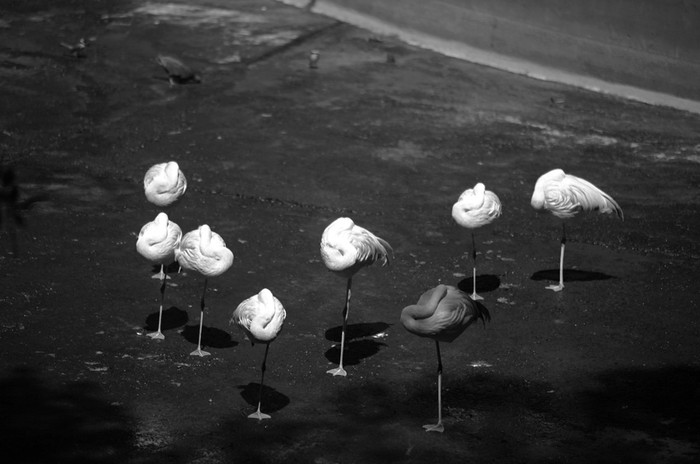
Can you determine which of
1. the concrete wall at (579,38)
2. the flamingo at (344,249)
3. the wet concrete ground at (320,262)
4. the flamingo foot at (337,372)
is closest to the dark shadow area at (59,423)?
the wet concrete ground at (320,262)

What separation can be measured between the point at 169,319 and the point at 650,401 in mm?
3960

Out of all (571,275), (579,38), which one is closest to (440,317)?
(571,275)

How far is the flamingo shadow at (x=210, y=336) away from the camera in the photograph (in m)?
7.98

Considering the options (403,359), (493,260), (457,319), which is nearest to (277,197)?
(493,260)

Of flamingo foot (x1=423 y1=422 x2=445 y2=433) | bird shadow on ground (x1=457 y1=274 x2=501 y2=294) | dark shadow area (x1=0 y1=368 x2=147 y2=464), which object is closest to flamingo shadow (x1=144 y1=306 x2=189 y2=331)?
dark shadow area (x1=0 y1=368 x2=147 y2=464)

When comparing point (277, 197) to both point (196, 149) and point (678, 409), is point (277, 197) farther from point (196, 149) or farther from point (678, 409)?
point (678, 409)

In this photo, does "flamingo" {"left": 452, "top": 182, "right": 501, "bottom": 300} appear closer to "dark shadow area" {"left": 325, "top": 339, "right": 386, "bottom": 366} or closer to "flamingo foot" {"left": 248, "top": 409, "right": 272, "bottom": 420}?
"dark shadow area" {"left": 325, "top": 339, "right": 386, "bottom": 366}

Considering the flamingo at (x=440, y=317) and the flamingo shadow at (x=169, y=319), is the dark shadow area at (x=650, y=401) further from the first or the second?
the flamingo shadow at (x=169, y=319)

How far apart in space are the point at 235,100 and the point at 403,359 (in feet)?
21.3

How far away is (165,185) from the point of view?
8.96m

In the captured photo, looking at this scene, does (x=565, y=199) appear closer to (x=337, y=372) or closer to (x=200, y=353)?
(x=337, y=372)

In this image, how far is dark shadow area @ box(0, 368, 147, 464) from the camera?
6.36 meters

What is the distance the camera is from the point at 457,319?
274 inches

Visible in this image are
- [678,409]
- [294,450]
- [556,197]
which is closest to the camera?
[294,450]
